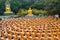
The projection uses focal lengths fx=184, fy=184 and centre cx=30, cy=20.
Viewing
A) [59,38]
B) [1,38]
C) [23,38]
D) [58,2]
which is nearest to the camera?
[59,38]

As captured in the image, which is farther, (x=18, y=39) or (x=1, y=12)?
(x=1, y=12)

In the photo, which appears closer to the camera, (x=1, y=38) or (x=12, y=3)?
(x=1, y=38)

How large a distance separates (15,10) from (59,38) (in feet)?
83.0

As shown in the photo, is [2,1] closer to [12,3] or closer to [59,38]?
[12,3]

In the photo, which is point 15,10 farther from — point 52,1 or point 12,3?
point 52,1

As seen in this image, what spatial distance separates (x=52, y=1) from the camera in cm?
1703

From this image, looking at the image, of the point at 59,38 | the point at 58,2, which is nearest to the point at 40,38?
the point at 59,38

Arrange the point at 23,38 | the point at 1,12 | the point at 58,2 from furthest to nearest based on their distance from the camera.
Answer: the point at 1,12 → the point at 58,2 → the point at 23,38

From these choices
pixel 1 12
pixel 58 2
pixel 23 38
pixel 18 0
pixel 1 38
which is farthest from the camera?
pixel 18 0

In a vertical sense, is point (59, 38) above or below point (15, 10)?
above

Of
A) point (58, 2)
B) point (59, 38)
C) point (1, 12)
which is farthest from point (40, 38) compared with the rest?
point (1, 12)

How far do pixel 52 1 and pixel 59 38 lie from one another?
40.8 ft

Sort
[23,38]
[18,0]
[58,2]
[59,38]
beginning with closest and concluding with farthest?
[59,38]
[23,38]
[58,2]
[18,0]

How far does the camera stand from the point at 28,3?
31.5 m
